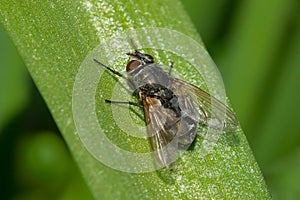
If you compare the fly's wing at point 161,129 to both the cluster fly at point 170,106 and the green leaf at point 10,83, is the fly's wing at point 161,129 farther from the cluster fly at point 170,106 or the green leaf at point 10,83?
the green leaf at point 10,83

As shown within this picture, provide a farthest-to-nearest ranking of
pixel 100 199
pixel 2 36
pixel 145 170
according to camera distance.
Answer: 1. pixel 2 36
2. pixel 145 170
3. pixel 100 199

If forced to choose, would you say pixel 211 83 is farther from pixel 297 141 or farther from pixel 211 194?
pixel 297 141

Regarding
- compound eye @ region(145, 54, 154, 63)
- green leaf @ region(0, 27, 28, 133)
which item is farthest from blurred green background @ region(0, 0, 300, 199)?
compound eye @ region(145, 54, 154, 63)

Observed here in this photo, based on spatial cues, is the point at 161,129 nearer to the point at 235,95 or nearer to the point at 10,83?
the point at 10,83

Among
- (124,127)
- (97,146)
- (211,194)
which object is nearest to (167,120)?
(124,127)

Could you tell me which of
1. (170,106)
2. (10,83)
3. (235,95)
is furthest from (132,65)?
(235,95)
